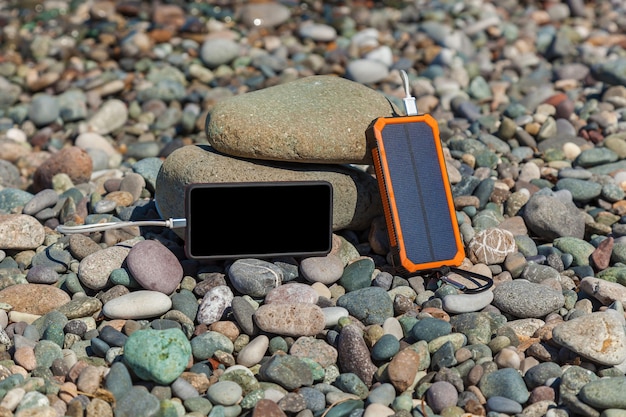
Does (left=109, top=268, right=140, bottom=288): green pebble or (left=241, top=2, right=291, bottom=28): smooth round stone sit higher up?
(left=109, top=268, right=140, bottom=288): green pebble

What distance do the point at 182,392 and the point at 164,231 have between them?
167cm

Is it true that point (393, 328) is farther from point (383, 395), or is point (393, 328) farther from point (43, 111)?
point (43, 111)

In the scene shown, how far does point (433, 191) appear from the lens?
189 inches

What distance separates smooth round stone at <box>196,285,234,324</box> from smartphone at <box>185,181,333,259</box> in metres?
0.20

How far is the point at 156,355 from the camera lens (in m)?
3.74

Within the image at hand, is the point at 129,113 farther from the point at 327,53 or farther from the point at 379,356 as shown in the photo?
the point at 379,356

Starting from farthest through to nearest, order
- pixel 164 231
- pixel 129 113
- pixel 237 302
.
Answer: pixel 129 113 → pixel 164 231 → pixel 237 302

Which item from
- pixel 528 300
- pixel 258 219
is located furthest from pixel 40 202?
pixel 528 300

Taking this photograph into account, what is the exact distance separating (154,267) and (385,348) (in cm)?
143

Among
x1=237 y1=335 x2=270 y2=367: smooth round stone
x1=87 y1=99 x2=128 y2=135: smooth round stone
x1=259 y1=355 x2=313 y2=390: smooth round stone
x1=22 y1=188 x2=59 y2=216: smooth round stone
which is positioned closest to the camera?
x1=259 y1=355 x2=313 y2=390: smooth round stone

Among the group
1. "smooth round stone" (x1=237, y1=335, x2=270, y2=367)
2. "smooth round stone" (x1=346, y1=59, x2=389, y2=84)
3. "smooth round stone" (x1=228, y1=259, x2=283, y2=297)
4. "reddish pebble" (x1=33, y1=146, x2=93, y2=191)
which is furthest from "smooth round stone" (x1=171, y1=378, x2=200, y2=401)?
"smooth round stone" (x1=346, y1=59, x2=389, y2=84)

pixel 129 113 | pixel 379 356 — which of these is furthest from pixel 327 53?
pixel 379 356

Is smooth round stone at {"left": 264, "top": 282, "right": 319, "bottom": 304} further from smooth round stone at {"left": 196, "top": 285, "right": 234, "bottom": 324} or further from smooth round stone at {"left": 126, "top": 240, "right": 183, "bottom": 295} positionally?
smooth round stone at {"left": 126, "top": 240, "right": 183, "bottom": 295}

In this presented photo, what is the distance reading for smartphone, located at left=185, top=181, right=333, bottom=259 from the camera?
442 centimetres
